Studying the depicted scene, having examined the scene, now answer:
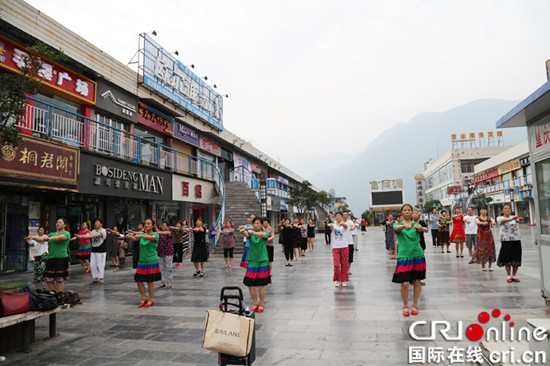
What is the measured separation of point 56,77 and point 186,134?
9.64 metres

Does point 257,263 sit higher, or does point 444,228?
point 444,228

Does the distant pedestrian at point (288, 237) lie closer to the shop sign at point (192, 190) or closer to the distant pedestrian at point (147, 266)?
the shop sign at point (192, 190)

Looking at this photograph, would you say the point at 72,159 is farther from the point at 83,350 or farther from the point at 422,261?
the point at 422,261

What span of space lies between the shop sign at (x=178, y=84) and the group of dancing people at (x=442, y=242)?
12.9m

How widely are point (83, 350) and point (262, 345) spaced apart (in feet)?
7.69

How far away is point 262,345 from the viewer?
468cm

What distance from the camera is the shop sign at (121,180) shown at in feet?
38.2

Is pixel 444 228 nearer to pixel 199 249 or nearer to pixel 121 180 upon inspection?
pixel 199 249

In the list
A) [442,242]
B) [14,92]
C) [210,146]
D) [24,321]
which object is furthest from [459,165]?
[24,321]

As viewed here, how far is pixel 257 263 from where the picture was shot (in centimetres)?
642

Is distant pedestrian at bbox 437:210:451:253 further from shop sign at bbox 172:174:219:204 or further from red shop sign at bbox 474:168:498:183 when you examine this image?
red shop sign at bbox 474:168:498:183

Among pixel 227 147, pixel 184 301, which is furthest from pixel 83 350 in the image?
pixel 227 147

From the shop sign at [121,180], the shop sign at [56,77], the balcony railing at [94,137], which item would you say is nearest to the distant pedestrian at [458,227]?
the shop sign at [121,180]

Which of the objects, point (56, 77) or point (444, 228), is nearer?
point (56, 77)
